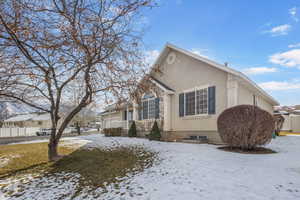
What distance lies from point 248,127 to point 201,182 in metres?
3.89

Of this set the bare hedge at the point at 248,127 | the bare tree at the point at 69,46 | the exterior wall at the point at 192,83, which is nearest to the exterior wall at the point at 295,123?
the exterior wall at the point at 192,83

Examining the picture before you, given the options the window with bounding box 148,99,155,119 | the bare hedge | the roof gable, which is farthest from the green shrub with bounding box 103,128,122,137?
the bare hedge

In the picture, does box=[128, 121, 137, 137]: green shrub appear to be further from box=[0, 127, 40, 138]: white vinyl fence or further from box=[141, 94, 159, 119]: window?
box=[0, 127, 40, 138]: white vinyl fence

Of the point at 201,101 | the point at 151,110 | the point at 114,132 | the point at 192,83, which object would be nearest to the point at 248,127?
the point at 201,101

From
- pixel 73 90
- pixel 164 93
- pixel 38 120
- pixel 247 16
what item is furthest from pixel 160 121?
pixel 38 120

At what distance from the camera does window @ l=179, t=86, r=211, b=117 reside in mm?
9810

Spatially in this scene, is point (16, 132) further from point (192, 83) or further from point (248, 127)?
point (248, 127)

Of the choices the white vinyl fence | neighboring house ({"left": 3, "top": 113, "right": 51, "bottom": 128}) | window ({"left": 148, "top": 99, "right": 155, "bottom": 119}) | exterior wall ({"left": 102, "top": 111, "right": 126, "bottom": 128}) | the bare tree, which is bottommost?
the white vinyl fence

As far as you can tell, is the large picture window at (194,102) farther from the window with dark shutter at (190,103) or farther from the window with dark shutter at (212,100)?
the window with dark shutter at (212,100)

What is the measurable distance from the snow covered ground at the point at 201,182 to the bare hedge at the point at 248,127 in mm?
1126

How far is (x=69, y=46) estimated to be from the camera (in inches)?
235

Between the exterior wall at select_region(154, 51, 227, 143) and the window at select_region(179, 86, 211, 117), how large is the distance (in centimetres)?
A: 27

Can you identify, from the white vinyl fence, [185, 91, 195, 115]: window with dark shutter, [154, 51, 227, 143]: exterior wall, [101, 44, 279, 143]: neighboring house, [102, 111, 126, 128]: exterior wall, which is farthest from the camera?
the white vinyl fence

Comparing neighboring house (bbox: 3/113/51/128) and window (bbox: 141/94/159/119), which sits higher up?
window (bbox: 141/94/159/119)
